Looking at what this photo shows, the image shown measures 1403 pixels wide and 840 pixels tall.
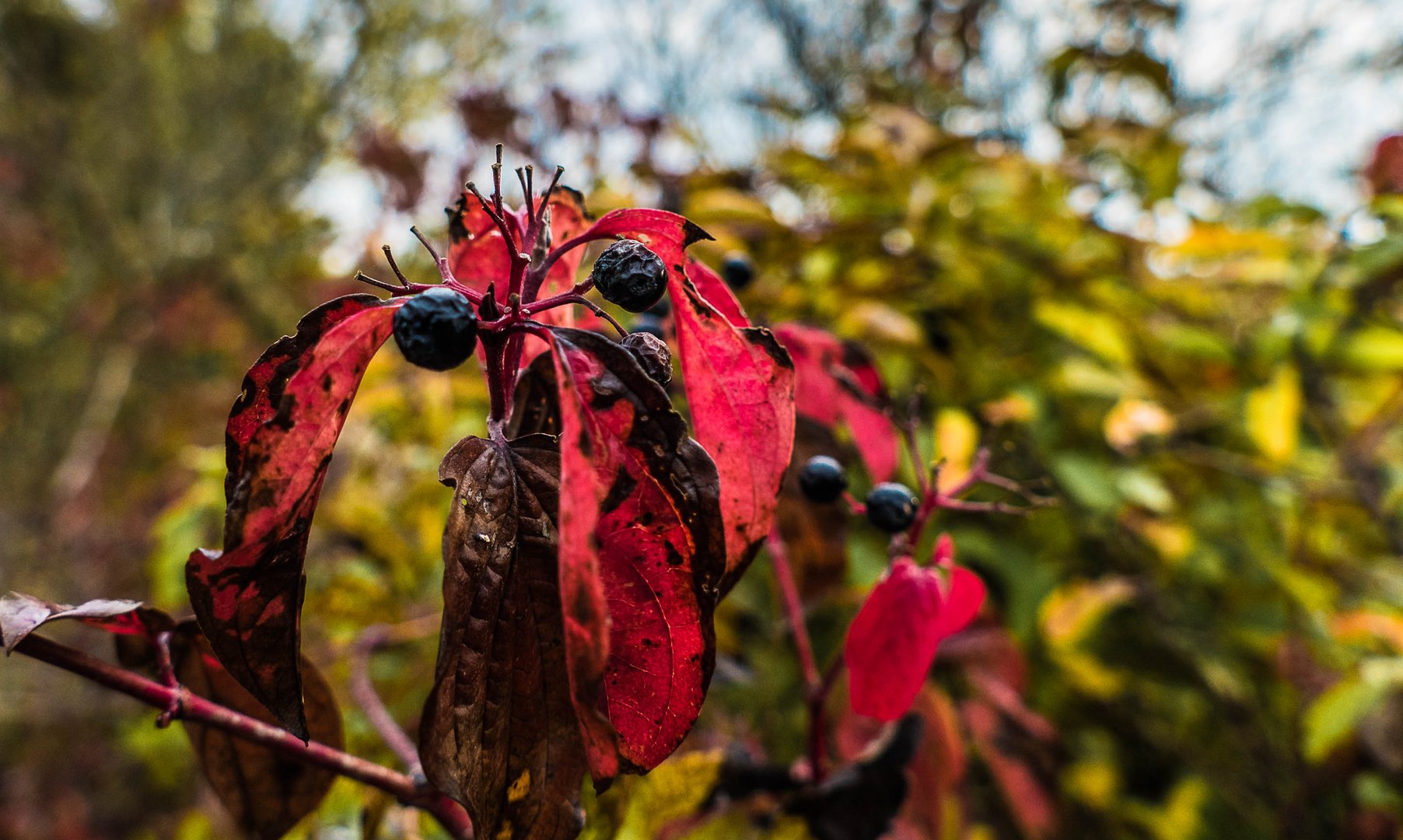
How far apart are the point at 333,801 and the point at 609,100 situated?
208 centimetres

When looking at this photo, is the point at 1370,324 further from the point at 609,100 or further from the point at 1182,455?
the point at 609,100

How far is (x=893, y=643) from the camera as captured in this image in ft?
1.73

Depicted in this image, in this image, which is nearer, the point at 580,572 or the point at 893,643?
the point at 580,572

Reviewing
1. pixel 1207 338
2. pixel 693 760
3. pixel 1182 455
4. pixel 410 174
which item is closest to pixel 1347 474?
pixel 1182 455

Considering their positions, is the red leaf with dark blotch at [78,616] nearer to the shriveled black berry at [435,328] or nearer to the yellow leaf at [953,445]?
the shriveled black berry at [435,328]

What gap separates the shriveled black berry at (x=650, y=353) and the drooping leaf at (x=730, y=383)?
0.01 metres

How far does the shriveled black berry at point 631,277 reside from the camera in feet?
1.39

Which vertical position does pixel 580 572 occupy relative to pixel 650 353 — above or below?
below

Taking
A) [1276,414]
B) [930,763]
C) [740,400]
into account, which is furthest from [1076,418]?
[740,400]

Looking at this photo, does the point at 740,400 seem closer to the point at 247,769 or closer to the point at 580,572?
the point at 580,572

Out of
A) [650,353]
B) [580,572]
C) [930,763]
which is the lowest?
[930,763]

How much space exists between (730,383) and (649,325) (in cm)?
43

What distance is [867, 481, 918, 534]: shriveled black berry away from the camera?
0.64 metres

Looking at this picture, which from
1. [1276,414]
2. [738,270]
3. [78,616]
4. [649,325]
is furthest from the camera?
[1276,414]
